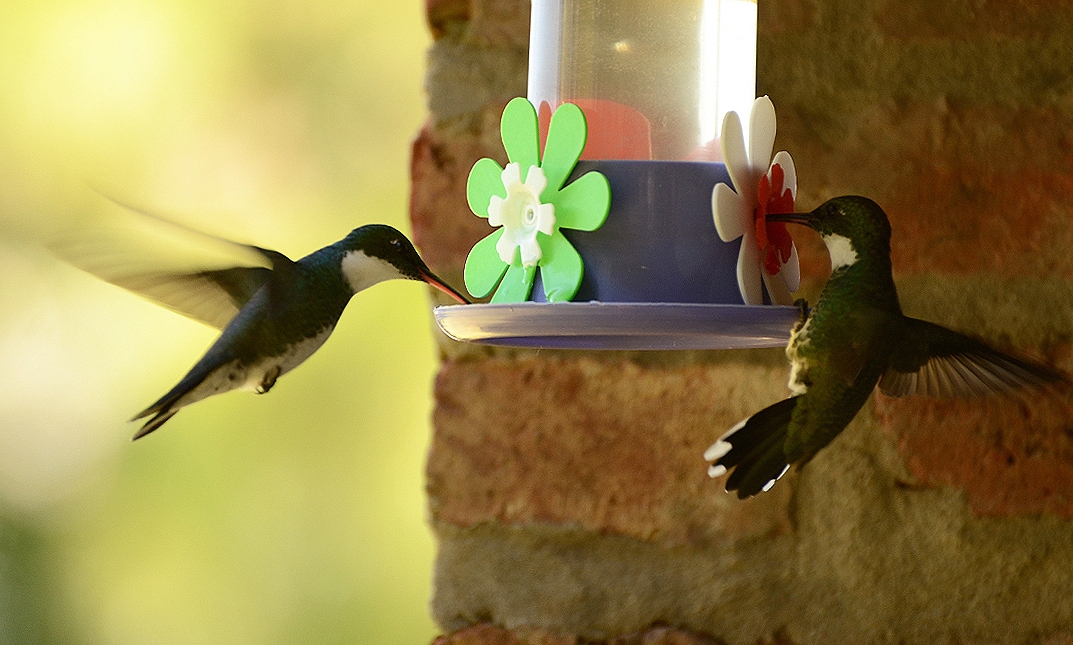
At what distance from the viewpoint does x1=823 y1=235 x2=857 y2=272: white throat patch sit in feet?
3.50

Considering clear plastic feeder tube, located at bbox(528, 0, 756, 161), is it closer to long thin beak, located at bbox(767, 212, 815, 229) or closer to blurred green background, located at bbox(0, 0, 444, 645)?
long thin beak, located at bbox(767, 212, 815, 229)

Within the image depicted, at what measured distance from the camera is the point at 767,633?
50.9 inches

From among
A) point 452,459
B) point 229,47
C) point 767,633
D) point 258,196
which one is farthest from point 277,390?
point 767,633

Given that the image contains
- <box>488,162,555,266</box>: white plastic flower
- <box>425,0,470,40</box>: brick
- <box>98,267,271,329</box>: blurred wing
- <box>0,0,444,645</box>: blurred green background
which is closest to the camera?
<box>488,162,555,266</box>: white plastic flower

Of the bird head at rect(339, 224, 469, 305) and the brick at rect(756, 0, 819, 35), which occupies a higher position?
the brick at rect(756, 0, 819, 35)

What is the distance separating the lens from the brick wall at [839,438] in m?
1.26

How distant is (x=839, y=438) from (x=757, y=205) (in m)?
0.34

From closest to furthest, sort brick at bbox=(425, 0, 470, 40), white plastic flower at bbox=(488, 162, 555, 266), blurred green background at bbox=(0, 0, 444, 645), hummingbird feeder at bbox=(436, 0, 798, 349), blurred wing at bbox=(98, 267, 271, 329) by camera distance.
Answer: hummingbird feeder at bbox=(436, 0, 798, 349) → white plastic flower at bbox=(488, 162, 555, 266) → blurred wing at bbox=(98, 267, 271, 329) → brick at bbox=(425, 0, 470, 40) → blurred green background at bbox=(0, 0, 444, 645)

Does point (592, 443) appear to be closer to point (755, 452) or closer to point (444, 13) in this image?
point (755, 452)

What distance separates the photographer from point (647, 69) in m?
1.22

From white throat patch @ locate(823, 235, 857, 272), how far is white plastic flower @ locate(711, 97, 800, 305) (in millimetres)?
52

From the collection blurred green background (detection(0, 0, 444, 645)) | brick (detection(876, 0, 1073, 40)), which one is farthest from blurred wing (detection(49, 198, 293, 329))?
blurred green background (detection(0, 0, 444, 645))

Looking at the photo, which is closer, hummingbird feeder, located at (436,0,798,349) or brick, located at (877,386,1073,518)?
hummingbird feeder, located at (436,0,798,349)

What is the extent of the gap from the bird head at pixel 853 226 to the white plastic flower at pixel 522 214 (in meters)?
0.21
